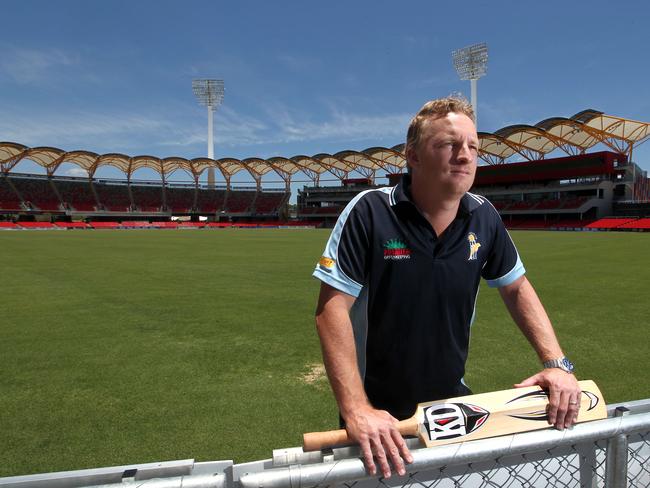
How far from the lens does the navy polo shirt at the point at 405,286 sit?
5.68ft

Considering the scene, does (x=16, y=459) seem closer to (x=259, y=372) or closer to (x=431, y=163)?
(x=259, y=372)

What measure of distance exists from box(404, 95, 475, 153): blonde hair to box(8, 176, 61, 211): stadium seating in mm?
91853

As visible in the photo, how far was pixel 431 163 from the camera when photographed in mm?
1647

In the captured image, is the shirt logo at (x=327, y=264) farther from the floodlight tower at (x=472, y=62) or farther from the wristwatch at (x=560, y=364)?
the floodlight tower at (x=472, y=62)

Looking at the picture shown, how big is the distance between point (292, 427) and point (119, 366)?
2739mm

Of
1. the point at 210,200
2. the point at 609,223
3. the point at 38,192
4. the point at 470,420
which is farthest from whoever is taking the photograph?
the point at 210,200

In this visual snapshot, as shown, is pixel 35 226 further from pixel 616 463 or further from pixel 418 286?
pixel 616 463

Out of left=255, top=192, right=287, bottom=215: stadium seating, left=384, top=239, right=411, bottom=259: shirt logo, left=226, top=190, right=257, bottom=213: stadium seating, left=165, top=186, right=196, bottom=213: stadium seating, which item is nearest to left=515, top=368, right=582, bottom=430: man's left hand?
left=384, top=239, right=411, bottom=259: shirt logo

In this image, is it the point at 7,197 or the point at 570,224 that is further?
the point at 7,197

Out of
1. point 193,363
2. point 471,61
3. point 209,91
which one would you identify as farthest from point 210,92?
point 193,363

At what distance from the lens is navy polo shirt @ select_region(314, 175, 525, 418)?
5.68 ft

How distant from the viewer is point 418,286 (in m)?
1.74

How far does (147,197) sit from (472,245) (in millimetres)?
96677

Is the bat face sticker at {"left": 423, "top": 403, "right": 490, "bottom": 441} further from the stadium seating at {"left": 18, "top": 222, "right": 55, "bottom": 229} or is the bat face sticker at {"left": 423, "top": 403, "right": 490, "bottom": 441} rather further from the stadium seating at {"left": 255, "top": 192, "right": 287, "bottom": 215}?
the stadium seating at {"left": 255, "top": 192, "right": 287, "bottom": 215}
